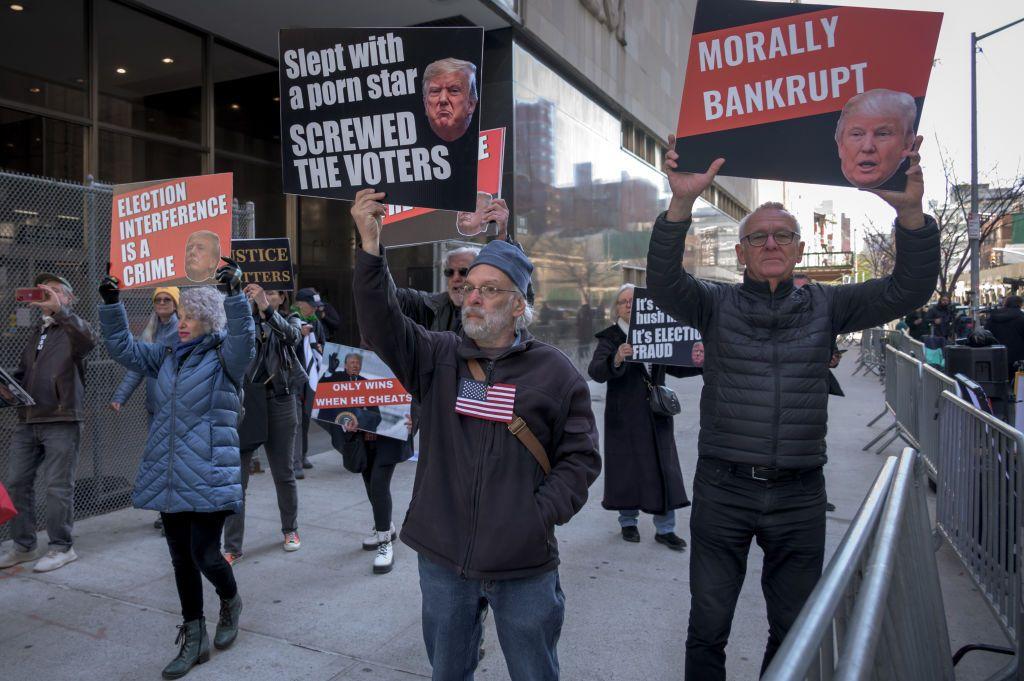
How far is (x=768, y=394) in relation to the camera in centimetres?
293

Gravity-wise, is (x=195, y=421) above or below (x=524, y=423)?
below

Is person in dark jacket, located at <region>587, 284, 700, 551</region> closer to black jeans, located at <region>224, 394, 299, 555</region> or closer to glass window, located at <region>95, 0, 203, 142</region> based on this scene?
black jeans, located at <region>224, 394, 299, 555</region>

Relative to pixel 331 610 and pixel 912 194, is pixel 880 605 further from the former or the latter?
pixel 331 610

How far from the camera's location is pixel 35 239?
19.9 feet

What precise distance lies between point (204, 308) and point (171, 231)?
5.52 feet

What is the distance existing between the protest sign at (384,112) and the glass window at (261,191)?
9.18 m

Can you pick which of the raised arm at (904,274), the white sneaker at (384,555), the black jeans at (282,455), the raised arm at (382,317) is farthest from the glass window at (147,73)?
the raised arm at (904,274)

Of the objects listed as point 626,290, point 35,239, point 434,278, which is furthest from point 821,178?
point 434,278

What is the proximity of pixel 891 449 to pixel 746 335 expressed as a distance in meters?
7.86

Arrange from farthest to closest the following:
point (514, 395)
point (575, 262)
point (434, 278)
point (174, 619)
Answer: point (575, 262)
point (434, 278)
point (174, 619)
point (514, 395)

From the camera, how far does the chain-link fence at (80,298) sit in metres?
5.87

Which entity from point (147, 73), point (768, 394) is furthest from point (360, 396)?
point (147, 73)

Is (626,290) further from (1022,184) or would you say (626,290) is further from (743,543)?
(1022,184)

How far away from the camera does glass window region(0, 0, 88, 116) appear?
8680mm
